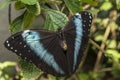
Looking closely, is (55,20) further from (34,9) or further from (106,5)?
(106,5)

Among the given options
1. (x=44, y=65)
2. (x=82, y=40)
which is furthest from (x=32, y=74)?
(x=82, y=40)

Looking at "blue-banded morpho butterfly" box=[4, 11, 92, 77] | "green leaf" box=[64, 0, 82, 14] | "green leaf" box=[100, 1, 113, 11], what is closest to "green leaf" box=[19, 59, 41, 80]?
"blue-banded morpho butterfly" box=[4, 11, 92, 77]

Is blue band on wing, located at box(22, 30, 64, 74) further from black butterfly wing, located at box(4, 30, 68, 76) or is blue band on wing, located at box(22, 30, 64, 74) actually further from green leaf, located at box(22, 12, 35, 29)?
green leaf, located at box(22, 12, 35, 29)

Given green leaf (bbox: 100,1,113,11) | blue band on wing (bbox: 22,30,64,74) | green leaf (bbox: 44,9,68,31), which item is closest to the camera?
blue band on wing (bbox: 22,30,64,74)

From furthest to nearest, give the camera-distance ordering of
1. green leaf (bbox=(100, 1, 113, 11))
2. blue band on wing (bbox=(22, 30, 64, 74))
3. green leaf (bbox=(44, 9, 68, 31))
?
green leaf (bbox=(100, 1, 113, 11)) → green leaf (bbox=(44, 9, 68, 31)) → blue band on wing (bbox=(22, 30, 64, 74))

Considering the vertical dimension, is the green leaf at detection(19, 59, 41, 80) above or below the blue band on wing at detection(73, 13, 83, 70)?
below

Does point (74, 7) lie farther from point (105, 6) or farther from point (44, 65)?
point (105, 6)

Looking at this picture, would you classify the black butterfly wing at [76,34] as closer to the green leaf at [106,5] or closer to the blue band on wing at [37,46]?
the blue band on wing at [37,46]

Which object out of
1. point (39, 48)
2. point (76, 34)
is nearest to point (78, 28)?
point (76, 34)
